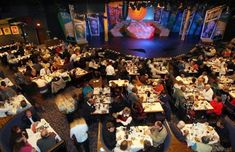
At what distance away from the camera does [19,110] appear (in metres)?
A: 6.90

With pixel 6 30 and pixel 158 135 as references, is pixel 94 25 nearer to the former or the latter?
pixel 6 30

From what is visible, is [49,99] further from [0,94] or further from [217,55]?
[217,55]

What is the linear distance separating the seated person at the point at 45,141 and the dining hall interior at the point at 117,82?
28 millimetres

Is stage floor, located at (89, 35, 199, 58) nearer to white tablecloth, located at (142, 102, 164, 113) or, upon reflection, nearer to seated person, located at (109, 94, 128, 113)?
white tablecloth, located at (142, 102, 164, 113)

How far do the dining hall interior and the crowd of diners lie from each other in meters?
0.03

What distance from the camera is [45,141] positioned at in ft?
17.6

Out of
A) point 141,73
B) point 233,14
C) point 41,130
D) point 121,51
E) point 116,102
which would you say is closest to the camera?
point 41,130

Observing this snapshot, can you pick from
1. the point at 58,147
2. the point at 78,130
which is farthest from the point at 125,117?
the point at 58,147

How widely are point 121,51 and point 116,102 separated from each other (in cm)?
758

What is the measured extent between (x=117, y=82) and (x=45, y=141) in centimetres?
413

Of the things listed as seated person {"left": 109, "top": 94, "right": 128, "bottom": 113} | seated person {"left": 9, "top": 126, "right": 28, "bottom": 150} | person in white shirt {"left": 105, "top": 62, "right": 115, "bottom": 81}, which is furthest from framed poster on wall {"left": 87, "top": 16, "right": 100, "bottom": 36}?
seated person {"left": 9, "top": 126, "right": 28, "bottom": 150}

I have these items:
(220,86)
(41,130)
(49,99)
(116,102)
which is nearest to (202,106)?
(220,86)

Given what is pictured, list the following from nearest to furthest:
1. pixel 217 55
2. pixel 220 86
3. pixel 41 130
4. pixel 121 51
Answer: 1. pixel 41 130
2. pixel 220 86
3. pixel 217 55
4. pixel 121 51

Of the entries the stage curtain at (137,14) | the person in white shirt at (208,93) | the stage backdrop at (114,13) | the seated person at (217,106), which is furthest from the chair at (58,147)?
the stage curtain at (137,14)
